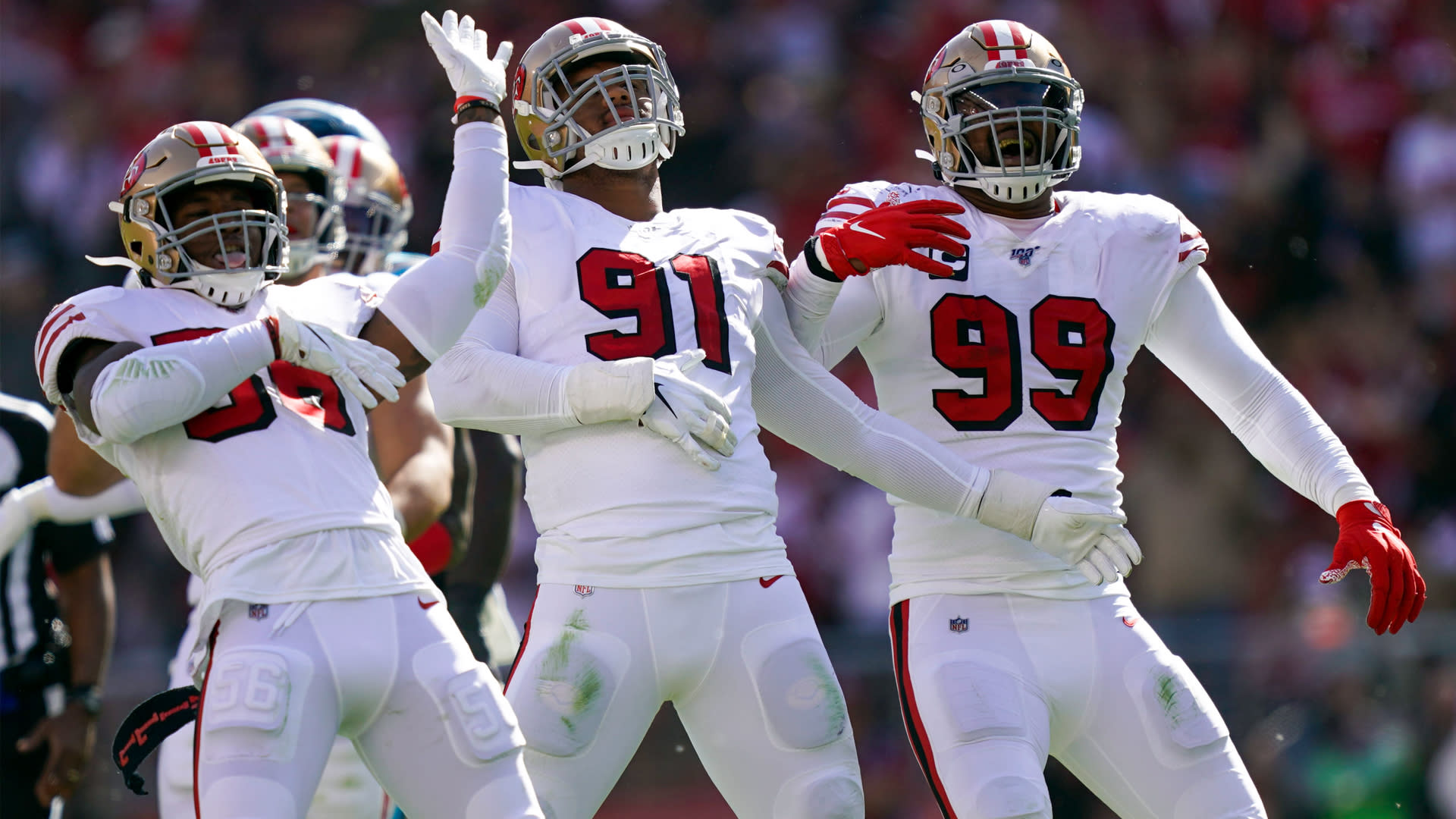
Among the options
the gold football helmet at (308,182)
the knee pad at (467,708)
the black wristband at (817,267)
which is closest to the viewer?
the knee pad at (467,708)

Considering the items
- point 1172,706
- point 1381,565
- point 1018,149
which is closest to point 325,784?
point 1172,706

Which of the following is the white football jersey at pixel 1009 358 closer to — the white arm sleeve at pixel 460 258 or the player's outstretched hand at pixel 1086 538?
the player's outstretched hand at pixel 1086 538

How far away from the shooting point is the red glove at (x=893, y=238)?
3521 mm

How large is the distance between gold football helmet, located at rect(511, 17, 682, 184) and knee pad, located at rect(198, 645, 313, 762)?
1.20 meters

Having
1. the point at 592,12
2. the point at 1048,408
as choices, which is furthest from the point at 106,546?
the point at 592,12

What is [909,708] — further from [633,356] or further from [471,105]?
[471,105]

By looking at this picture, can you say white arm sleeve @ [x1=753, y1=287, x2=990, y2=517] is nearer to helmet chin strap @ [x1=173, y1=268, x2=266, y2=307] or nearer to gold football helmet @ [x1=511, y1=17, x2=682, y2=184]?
gold football helmet @ [x1=511, y1=17, x2=682, y2=184]

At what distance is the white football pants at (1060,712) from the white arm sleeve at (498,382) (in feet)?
2.90

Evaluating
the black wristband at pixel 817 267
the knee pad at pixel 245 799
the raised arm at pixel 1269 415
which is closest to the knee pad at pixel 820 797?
the knee pad at pixel 245 799

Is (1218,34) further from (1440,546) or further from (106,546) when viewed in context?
(106,546)

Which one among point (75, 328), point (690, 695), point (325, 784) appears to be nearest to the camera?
point (75, 328)

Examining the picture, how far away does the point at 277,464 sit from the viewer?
3086mm

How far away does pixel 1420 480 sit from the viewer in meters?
7.64

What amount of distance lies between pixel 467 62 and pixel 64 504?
2.08 metres
